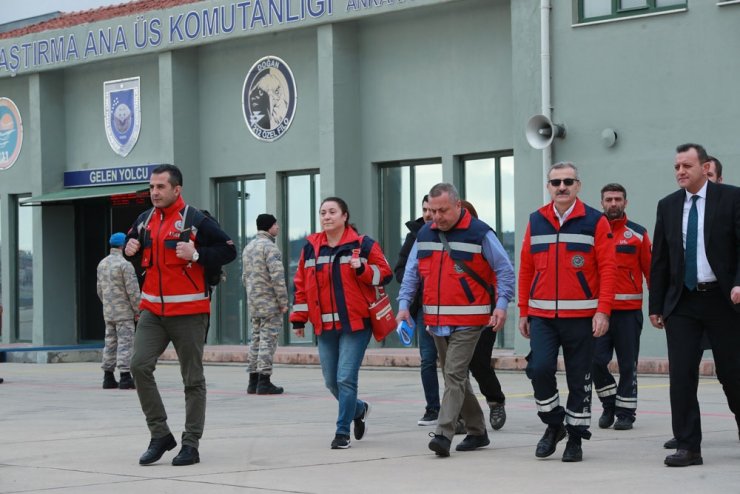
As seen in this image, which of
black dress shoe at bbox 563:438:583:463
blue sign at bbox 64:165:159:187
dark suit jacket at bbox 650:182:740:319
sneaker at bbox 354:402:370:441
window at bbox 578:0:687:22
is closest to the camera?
dark suit jacket at bbox 650:182:740:319

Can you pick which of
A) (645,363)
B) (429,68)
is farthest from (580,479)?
(429,68)

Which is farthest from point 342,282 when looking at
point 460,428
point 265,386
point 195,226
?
point 265,386

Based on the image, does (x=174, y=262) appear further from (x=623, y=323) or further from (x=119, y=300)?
(x=119, y=300)

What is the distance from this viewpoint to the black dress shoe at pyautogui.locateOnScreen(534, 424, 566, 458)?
956cm

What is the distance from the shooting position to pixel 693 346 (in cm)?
915

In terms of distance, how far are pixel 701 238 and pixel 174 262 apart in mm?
3597

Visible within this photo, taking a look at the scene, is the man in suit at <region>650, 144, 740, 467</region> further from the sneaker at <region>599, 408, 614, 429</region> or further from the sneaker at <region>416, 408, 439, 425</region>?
the sneaker at <region>416, 408, 439, 425</region>

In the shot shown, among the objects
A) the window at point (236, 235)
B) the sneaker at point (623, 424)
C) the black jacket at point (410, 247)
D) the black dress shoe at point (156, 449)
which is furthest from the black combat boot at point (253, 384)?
the window at point (236, 235)

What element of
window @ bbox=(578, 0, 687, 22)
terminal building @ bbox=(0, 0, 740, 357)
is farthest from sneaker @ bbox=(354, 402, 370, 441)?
window @ bbox=(578, 0, 687, 22)

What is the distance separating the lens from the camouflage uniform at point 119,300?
1748cm

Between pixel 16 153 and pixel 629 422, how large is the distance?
2118cm

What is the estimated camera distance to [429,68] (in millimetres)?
22953

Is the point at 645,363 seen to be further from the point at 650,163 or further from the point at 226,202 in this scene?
the point at 226,202

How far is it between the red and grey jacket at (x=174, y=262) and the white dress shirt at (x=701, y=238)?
3.17m
